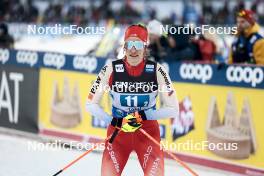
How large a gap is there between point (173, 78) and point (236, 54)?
101cm

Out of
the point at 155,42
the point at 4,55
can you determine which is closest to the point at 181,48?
the point at 155,42

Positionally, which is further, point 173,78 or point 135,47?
point 173,78

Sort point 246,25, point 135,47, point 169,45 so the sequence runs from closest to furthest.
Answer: point 135,47 < point 246,25 < point 169,45

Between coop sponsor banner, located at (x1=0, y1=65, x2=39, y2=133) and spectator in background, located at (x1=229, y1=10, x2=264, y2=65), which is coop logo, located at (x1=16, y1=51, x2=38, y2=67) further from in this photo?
spectator in background, located at (x1=229, y1=10, x2=264, y2=65)

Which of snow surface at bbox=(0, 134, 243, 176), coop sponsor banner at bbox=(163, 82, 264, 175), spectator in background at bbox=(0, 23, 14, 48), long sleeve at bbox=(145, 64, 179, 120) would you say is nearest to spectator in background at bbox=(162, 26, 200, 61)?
coop sponsor banner at bbox=(163, 82, 264, 175)

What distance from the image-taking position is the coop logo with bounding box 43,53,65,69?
8648 millimetres

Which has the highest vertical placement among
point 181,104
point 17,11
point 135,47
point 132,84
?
point 17,11

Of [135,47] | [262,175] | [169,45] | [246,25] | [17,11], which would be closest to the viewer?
[135,47]

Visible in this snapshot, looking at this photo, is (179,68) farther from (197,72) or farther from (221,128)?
(221,128)

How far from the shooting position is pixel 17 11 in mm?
26094

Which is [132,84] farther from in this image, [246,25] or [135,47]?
[246,25]

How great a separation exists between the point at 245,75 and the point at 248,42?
2.86 feet

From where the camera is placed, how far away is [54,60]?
874 cm

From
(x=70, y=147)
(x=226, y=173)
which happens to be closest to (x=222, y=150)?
(x=226, y=173)
